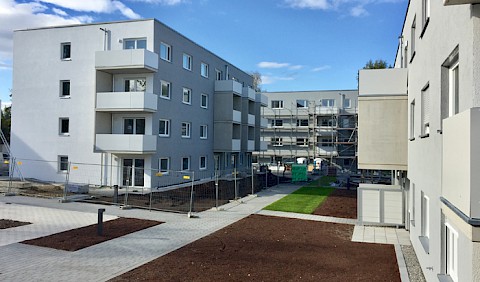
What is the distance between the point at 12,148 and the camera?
25969mm

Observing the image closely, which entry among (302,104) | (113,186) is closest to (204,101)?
(113,186)

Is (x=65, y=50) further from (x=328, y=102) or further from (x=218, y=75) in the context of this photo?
(x=328, y=102)

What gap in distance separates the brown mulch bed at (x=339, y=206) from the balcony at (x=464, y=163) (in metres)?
12.4

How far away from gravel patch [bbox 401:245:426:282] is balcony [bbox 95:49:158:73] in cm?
1719

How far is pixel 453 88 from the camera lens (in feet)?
18.2

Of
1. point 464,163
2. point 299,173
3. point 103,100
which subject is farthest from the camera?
point 299,173

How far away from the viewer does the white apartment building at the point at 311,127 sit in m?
48.0

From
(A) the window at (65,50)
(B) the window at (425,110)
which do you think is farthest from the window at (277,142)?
(B) the window at (425,110)

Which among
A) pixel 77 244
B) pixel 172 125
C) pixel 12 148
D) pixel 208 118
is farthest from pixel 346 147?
pixel 77 244

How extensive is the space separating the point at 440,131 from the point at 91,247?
8.45 metres

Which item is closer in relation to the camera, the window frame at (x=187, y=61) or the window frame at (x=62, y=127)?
the window frame at (x=62, y=127)

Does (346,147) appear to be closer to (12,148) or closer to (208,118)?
(208,118)

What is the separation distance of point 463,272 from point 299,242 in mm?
6685

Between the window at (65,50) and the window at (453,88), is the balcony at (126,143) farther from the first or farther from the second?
the window at (453,88)
